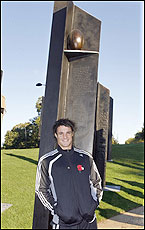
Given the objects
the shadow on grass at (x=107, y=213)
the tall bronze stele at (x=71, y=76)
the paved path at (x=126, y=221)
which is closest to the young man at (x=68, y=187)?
the tall bronze stele at (x=71, y=76)

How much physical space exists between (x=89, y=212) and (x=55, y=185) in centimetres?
24

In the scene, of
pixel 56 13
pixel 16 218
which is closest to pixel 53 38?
pixel 56 13

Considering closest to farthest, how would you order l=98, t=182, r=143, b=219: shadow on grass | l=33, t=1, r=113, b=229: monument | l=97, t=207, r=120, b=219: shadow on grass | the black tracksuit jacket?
the black tracksuit jacket < l=33, t=1, r=113, b=229: monument < l=97, t=207, r=120, b=219: shadow on grass < l=98, t=182, r=143, b=219: shadow on grass

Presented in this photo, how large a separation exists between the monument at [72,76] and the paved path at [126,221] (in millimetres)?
2244

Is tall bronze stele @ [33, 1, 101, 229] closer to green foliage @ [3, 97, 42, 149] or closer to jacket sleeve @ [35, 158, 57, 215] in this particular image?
jacket sleeve @ [35, 158, 57, 215]

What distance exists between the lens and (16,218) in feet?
10.6

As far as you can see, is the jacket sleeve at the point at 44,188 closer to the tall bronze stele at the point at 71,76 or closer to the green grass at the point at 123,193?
the tall bronze stele at the point at 71,76

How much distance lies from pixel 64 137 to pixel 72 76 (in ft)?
2.72

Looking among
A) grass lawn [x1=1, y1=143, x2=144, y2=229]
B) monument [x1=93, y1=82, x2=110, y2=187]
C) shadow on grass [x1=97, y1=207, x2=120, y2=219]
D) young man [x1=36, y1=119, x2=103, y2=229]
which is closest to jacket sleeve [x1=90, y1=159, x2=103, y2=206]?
young man [x1=36, y1=119, x2=103, y2=229]

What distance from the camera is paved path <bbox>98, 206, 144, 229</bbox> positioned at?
3.47 metres

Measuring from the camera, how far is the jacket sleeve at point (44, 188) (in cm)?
124

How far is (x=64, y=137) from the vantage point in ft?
4.44

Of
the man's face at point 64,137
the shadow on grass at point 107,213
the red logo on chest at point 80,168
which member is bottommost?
the shadow on grass at point 107,213

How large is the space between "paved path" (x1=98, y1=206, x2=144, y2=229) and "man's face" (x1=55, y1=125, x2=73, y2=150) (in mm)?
2647
